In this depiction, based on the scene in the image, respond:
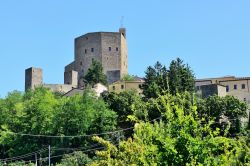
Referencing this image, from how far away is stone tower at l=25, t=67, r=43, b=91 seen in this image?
306 feet

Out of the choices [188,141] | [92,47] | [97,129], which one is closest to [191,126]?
[188,141]

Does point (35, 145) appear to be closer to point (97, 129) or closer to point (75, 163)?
point (97, 129)

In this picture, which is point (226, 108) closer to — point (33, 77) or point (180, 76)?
point (180, 76)

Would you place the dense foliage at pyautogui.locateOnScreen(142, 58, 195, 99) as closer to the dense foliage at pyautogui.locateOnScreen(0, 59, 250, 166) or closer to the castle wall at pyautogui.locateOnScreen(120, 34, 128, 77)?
the dense foliage at pyautogui.locateOnScreen(0, 59, 250, 166)

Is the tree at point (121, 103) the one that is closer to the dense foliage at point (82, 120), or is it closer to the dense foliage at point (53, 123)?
the dense foliage at point (82, 120)

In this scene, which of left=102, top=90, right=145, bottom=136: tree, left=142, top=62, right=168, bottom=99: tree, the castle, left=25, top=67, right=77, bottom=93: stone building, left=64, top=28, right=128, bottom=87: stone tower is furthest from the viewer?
left=64, top=28, right=128, bottom=87: stone tower

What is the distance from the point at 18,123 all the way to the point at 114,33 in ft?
151

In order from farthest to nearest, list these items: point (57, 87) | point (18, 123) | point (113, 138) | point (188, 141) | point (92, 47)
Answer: point (92, 47), point (57, 87), point (18, 123), point (113, 138), point (188, 141)

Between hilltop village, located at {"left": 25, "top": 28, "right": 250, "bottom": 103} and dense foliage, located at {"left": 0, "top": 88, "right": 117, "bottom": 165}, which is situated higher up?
hilltop village, located at {"left": 25, "top": 28, "right": 250, "bottom": 103}

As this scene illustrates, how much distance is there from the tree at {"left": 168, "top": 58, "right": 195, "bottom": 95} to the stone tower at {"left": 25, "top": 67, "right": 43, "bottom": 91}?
1350 inches

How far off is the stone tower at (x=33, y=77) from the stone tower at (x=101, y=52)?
172 inches

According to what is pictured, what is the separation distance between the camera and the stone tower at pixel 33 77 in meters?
93.3

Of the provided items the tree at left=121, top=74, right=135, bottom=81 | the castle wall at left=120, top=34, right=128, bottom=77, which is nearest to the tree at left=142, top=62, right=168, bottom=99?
the tree at left=121, top=74, right=135, bottom=81

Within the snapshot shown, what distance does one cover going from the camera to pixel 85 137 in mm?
49969
